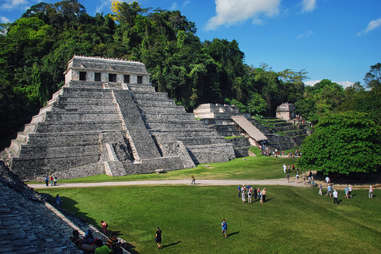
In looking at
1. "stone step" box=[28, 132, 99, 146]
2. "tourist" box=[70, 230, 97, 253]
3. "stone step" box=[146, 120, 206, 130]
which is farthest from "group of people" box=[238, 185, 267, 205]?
"stone step" box=[146, 120, 206, 130]

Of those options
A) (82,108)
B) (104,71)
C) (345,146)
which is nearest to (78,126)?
(82,108)

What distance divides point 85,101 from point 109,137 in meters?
8.10

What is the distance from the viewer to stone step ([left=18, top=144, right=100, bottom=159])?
31500mm

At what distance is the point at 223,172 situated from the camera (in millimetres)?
34594

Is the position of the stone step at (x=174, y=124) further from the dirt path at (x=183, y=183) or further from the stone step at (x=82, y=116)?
the dirt path at (x=183, y=183)

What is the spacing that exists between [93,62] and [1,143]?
59.1 feet

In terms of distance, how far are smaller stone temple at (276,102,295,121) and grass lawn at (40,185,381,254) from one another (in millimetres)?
55482

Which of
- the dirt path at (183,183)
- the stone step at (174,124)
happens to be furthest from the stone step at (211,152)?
the dirt path at (183,183)

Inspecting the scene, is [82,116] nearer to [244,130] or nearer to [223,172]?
[223,172]

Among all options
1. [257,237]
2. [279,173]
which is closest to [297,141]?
[279,173]

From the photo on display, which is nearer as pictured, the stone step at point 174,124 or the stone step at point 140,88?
the stone step at point 174,124

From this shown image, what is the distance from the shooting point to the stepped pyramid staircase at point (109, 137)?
106 feet

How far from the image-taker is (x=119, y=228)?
682 inches

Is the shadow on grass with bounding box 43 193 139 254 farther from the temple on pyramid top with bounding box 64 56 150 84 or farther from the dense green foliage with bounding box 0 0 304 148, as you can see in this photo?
the dense green foliage with bounding box 0 0 304 148
